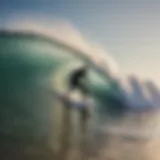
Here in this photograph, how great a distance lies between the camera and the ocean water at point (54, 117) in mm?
894

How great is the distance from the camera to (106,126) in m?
0.90

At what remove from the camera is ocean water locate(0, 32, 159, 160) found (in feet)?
2.93

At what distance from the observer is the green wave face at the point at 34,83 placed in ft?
2.98

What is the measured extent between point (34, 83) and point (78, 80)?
0.39 ft

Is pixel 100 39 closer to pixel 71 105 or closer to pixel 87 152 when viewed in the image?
pixel 71 105

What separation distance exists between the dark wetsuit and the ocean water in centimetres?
2

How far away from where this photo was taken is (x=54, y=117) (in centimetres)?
91

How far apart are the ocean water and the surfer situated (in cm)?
1

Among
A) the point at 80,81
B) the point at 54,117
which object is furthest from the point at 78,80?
the point at 54,117

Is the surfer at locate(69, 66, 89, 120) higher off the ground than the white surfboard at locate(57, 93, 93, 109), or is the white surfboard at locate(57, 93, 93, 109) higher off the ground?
the surfer at locate(69, 66, 89, 120)

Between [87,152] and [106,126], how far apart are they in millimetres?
83

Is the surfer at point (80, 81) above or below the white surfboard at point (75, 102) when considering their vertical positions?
above

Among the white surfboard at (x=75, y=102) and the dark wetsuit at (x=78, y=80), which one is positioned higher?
the dark wetsuit at (x=78, y=80)

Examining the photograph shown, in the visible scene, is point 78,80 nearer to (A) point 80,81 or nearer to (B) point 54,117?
(A) point 80,81
